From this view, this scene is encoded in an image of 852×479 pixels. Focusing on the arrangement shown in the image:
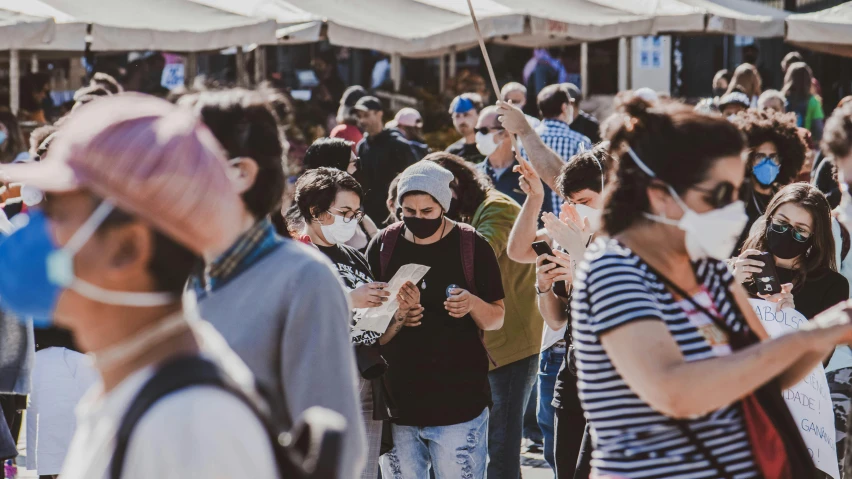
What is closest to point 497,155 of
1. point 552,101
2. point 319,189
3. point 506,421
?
point 552,101

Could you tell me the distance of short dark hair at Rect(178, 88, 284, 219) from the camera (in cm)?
268

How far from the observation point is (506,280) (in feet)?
20.2

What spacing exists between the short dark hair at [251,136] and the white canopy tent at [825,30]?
11.8 m

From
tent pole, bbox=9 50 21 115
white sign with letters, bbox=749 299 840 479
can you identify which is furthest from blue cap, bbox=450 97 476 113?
white sign with letters, bbox=749 299 840 479

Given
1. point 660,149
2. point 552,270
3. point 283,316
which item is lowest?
point 552,270

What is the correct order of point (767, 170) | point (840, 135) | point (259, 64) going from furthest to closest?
point (259, 64) < point (767, 170) < point (840, 135)

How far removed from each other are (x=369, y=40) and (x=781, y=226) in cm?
905

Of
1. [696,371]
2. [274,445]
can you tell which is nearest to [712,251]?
[696,371]

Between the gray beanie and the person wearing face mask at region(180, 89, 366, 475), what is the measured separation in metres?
2.56

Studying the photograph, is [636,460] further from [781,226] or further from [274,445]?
[781,226]

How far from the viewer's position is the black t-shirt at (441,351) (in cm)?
509

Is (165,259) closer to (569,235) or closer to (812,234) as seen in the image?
(569,235)

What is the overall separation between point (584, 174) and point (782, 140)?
7.56 ft

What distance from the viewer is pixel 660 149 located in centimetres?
270
